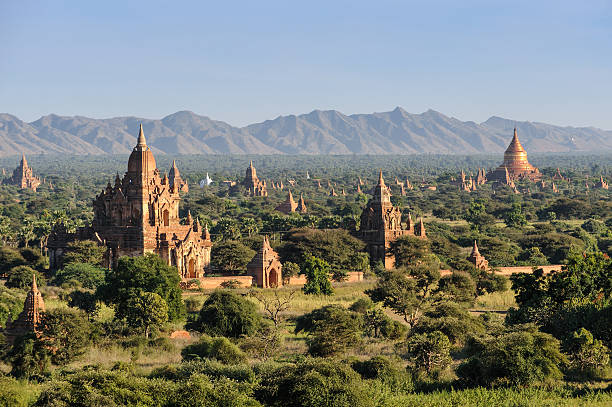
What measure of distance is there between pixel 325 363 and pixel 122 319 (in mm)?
17058

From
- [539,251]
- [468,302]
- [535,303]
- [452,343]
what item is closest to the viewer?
[452,343]

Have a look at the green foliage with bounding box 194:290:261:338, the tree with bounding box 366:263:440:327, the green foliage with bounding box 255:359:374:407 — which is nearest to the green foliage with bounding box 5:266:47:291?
the green foliage with bounding box 194:290:261:338

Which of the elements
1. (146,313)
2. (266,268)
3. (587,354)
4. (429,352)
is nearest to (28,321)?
(146,313)

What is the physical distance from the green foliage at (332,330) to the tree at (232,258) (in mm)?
21360

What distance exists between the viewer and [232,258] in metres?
62.9

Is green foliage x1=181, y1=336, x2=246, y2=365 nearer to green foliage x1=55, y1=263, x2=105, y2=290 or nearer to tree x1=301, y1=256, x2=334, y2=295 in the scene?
tree x1=301, y1=256, x2=334, y2=295

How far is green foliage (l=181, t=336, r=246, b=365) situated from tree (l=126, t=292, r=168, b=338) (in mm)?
5350

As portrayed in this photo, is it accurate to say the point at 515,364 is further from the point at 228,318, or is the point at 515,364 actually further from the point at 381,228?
the point at 381,228

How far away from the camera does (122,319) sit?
43.8 meters

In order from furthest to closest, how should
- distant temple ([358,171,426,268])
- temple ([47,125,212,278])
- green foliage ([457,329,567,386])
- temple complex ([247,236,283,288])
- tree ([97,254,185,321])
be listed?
distant temple ([358,171,426,268]), temple ([47,125,212,278]), temple complex ([247,236,283,288]), tree ([97,254,185,321]), green foliage ([457,329,567,386])

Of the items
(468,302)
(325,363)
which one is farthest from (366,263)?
(325,363)

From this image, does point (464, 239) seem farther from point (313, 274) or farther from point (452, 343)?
point (452, 343)

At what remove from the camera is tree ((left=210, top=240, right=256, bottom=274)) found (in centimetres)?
6278

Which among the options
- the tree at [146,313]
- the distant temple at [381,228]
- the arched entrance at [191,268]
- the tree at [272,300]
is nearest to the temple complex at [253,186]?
the distant temple at [381,228]
